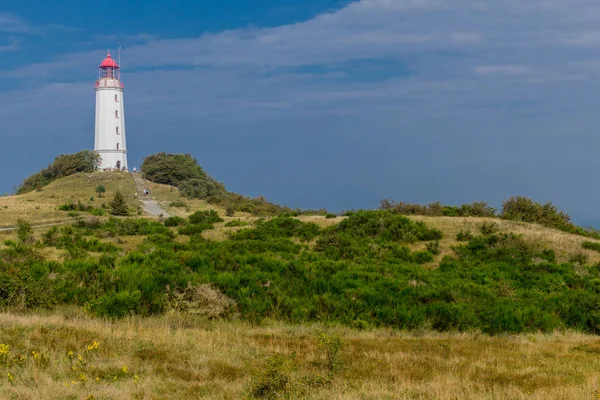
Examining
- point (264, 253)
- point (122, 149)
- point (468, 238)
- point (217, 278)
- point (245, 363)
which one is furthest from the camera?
point (122, 149)

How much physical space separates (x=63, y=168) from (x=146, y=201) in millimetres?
19040

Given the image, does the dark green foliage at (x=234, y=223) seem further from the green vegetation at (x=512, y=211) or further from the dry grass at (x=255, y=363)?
the dry grass at (x=255, y=363)

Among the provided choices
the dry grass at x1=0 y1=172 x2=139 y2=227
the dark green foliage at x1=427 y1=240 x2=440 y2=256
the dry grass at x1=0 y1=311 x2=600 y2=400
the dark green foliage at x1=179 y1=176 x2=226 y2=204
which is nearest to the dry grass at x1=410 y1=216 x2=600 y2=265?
the dark green foliage at x1=427 y1=240 x2=440 y2=256

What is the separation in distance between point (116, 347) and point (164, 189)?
51.2 m

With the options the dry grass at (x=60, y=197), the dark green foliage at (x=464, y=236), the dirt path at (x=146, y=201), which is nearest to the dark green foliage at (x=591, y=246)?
the dark green foliage at (x=464, y=236)

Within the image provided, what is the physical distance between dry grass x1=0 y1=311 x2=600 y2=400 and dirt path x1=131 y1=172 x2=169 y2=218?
29.1 metres

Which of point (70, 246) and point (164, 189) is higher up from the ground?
point (164, 189)

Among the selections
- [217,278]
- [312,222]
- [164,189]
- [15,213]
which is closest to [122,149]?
[164,189]

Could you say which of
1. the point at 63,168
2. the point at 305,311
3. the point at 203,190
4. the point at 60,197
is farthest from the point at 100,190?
the point at 305,311

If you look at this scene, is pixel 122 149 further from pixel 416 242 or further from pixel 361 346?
pixel 361 346

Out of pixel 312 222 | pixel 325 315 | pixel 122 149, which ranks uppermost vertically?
pixel 122 149

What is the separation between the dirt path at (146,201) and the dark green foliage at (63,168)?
5309 mm

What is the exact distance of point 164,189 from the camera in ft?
195

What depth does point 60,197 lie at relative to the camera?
52.0 m
